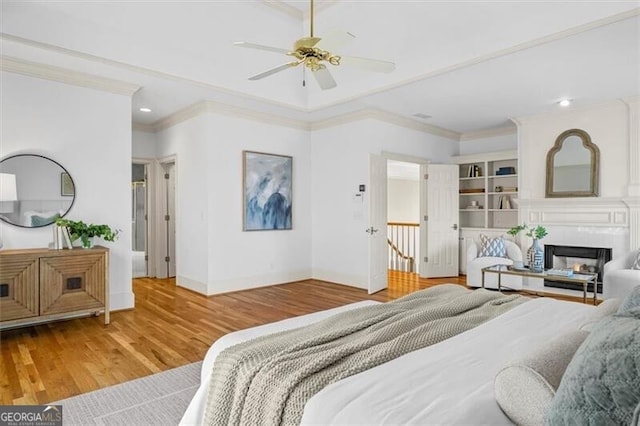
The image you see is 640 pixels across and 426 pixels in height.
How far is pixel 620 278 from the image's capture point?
168 inches

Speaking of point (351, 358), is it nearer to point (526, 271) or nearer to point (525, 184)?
point (526, 271)

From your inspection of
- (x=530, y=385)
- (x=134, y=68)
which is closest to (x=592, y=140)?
(x=530, y=385)

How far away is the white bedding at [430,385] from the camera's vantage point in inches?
44.2

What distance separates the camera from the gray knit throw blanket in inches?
51.5

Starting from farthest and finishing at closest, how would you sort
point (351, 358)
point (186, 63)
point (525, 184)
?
point (525, 184) → point (186, 63) → point (351, 358)

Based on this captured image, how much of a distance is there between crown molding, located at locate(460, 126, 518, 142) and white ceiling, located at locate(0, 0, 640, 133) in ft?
4.22

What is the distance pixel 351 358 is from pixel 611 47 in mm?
4120

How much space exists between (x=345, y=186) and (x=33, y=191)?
4.04 metres

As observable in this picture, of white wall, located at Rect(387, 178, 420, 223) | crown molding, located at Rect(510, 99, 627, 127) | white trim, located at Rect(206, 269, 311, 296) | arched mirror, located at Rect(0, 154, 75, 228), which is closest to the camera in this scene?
arched mirror, located at Rect(0, 154, 75, 228)

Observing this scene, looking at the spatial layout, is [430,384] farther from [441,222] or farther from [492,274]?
[441,222]

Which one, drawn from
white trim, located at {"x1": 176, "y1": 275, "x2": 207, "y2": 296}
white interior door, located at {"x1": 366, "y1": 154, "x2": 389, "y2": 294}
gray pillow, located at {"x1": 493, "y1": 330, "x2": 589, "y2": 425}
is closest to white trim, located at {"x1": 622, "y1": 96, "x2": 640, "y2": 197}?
white interior door, located at {"x1": 366, "y1": 154, "x2": 389, "y2": 294}

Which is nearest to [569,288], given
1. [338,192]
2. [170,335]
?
[338,192]

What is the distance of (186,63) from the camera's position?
455cm

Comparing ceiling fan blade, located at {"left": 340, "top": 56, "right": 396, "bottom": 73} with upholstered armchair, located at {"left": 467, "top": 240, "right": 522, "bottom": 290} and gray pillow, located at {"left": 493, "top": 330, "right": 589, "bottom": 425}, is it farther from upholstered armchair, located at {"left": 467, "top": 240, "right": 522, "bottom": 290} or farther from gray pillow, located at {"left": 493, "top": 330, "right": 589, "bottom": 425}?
upholstered armchair, located at {"left": 467, "top": 240, "right": 522, "bottom": 290}
